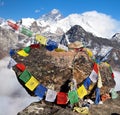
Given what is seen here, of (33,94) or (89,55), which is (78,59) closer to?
(89,55)

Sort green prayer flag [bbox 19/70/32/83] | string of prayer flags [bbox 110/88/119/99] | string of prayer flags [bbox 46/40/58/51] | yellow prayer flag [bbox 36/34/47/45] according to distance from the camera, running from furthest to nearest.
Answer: string of prayer flags [bbox 110/88/119/99], string of prayer flags [bbox 46/40/58/51], yellow prayer flag [bbox 36/34/47/45], green prayer flag [bbox 19/70/32/83]

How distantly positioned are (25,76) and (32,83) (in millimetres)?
763

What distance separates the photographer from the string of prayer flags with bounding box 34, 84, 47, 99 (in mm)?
25250

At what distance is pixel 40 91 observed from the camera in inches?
996

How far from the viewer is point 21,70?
26.3m

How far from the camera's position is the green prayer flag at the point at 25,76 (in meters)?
25.5

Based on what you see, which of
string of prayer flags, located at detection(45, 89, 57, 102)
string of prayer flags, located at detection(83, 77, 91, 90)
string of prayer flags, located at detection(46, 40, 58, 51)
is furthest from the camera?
string of prayer flags, located at detection(46, 40, 58, 51)

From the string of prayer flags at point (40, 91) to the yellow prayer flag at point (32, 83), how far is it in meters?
0.27

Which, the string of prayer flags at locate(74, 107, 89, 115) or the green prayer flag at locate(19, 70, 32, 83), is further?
the green prayer flag at locate(19, 70, 32, 83)

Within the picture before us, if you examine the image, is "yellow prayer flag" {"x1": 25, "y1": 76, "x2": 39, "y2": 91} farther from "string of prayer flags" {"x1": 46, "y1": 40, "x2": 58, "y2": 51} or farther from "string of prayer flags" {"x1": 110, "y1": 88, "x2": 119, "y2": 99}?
"string of prayer flags" {"x1": 110, "y1": 88, "x2": 119, "y2": 99}

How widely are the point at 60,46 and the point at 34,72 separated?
3314mm

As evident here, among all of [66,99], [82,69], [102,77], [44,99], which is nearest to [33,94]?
[44,99]

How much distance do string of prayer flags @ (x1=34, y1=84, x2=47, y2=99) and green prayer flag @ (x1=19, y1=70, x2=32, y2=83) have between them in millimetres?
1041

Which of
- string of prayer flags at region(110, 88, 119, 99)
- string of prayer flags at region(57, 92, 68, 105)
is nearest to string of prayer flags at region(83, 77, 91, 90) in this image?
string of prayer flags at region(57, 92, 68, 105)
